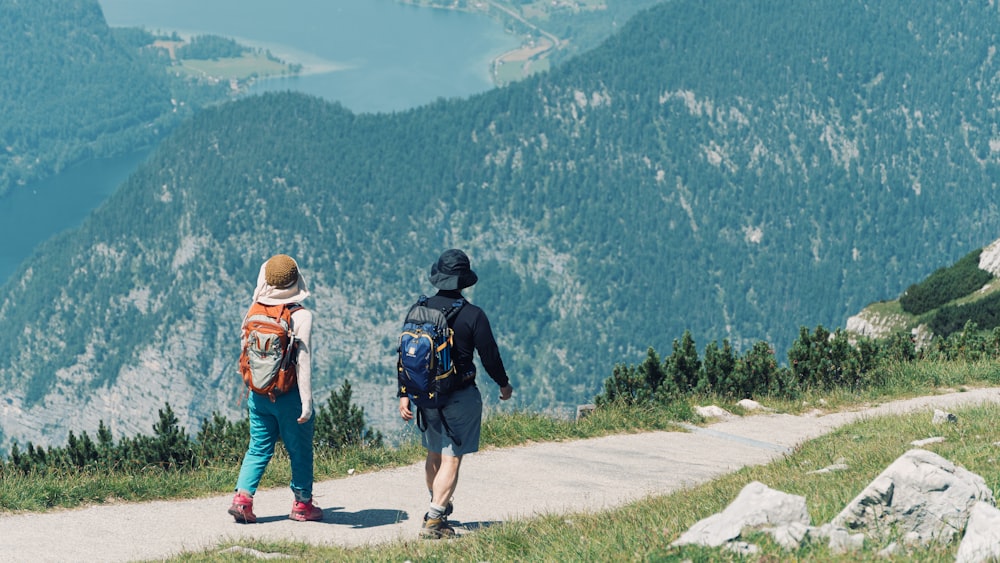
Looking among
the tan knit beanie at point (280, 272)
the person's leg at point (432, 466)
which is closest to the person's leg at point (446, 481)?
the person's leg at point (432, 466)

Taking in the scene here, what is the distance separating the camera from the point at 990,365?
25.1m

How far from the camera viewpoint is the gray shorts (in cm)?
1302

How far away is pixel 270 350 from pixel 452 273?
7.31 feet

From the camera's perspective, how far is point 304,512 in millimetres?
14266

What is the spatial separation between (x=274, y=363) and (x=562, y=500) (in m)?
4.40

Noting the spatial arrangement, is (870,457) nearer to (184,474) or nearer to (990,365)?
(184,474)

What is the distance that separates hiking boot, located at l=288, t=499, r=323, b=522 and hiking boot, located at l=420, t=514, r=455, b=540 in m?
1.76

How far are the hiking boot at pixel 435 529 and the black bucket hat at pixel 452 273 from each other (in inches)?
100

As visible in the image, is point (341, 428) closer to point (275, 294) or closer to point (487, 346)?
point (275, 294)

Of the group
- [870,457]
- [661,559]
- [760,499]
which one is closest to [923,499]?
[760,499]

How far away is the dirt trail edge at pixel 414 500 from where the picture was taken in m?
13.4

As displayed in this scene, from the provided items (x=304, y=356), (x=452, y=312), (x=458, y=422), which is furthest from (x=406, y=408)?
(x=304, y=356)

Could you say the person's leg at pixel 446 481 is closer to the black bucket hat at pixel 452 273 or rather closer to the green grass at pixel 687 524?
the green grass at pixel 687 524

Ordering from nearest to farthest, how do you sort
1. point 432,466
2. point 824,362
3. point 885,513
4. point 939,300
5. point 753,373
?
1. point 885,513
2. point 432,466
3. point 753,373
4. point 824,362
5. point 939,300
